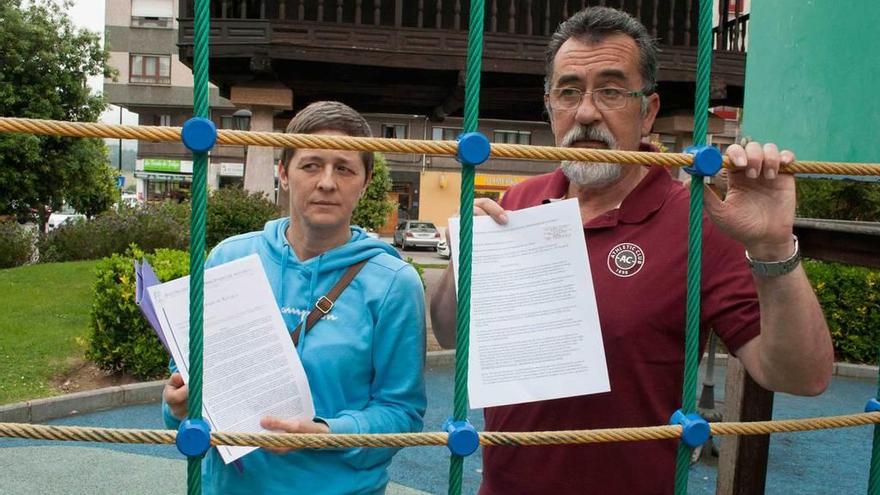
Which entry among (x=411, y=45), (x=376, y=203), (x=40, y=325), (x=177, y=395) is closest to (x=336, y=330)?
(x=177, y=395)

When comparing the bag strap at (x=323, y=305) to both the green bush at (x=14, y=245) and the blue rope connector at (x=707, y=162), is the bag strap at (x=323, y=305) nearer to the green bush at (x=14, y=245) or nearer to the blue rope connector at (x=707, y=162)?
the blue rope connector at (x=707, y=162)

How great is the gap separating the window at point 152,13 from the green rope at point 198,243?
33.3 metres

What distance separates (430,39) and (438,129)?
70.8 ft

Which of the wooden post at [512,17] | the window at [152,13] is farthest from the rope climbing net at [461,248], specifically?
the window at [152,13]

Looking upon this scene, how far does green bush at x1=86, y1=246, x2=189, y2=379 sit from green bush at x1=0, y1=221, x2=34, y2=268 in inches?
287

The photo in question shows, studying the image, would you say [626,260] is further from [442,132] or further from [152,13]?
[152,13]

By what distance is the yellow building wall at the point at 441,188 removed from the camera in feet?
107

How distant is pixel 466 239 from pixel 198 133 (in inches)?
17.1

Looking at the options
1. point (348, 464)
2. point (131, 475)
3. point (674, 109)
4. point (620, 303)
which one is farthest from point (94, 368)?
point (674, 109)

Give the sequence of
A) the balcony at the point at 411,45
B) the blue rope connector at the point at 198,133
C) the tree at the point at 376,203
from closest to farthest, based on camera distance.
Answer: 1. the blue rope connector at the point at 198,133
2. the balcony at the point at 411,45
3. the tree at the point at 376,203

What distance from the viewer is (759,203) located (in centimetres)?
128

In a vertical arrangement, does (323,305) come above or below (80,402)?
above

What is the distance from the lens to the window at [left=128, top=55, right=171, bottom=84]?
A: 106ft

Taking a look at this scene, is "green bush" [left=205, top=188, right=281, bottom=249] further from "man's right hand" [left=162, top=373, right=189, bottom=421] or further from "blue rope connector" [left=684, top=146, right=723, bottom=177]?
"blue rope connector" [left=684, top=146, right=723, bottom=177]
